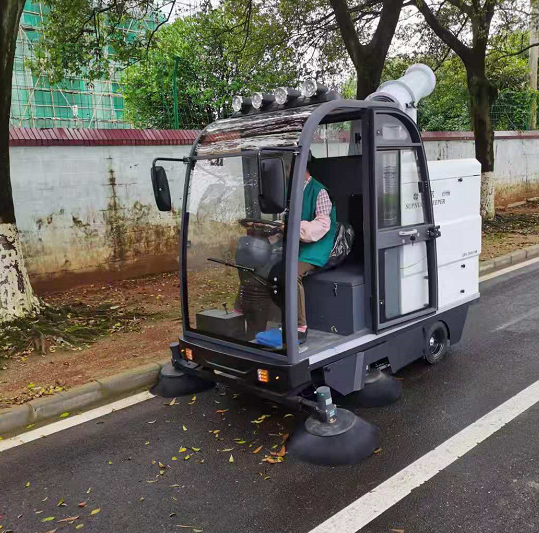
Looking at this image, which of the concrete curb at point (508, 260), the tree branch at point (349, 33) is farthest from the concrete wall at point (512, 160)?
the tree branch at point (349, 33)

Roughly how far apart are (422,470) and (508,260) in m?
6.83

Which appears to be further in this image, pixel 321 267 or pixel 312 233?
pixel 321 267

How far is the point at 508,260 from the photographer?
369 inches

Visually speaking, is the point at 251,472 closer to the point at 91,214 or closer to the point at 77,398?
the point at 77,398

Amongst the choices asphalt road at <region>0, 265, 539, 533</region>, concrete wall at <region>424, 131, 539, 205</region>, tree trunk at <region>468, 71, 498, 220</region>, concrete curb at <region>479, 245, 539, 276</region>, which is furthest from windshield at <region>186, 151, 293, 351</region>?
concrete wall at <region>424, 131, 539, 205</region>

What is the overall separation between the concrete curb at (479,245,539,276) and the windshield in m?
5.72

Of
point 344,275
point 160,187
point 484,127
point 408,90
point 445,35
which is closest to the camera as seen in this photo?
point 160,187

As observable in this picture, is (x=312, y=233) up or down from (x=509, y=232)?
up

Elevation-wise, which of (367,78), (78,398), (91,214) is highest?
(367,78)

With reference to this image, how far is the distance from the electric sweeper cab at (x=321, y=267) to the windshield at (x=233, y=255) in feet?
0.04

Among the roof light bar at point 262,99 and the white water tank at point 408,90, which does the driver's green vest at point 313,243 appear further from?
the white water tank at point 408,90

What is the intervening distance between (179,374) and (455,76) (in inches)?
655

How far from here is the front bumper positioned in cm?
362

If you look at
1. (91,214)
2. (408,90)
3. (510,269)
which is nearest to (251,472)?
(408,90)
